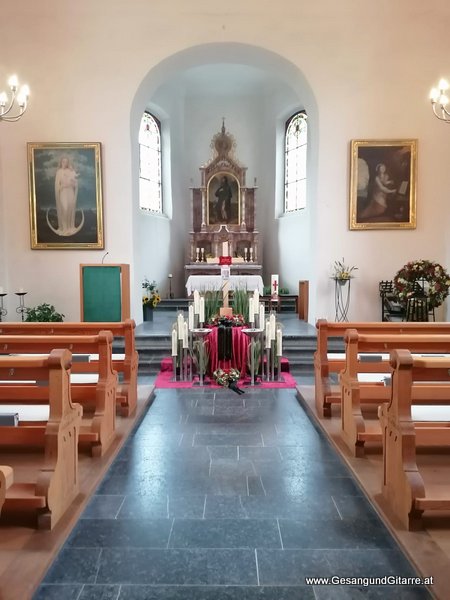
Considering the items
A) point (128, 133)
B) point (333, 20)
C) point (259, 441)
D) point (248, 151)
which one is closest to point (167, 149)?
point (248, 151)

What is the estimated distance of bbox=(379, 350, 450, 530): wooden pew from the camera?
2822 mm

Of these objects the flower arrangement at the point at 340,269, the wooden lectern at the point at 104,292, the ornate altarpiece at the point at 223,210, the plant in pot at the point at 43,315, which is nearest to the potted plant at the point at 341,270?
the flower arrangement at the point at 340,269

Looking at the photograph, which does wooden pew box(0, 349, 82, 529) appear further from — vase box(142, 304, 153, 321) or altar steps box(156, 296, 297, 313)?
altar steps box(156, 296, 297, 313)

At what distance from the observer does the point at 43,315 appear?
8688 mm

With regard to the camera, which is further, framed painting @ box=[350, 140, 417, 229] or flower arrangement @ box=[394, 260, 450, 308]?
framed painting @ box=[350, 140, 417, 229]

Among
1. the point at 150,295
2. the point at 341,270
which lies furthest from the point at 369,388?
the point at 150,295

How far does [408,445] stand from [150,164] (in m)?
11.8

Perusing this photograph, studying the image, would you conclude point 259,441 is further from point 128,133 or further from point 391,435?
point 128,133

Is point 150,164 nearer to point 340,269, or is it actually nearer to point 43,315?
point 43,315

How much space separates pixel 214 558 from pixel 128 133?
317 inches

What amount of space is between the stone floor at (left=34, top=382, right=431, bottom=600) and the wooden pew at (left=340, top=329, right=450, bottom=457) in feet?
0.93

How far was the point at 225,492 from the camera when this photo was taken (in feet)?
11.3

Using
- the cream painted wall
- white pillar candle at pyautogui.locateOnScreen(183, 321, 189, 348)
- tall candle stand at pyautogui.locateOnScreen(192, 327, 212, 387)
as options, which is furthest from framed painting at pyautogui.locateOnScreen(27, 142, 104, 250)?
tall candle stand at pyautogui.locateOnScreen(192, 327, 212, 387)

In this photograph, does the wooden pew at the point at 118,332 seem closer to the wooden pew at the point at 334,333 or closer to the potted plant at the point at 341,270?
the wooden pew at the point at 334,333
